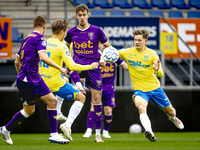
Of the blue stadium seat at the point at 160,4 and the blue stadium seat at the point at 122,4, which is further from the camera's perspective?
the blue stadium seat at the point at 160,4

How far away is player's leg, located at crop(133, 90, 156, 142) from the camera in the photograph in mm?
6009

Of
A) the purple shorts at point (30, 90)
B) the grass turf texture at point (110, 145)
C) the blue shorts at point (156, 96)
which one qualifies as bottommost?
the grass turf texture at point (110, 145)

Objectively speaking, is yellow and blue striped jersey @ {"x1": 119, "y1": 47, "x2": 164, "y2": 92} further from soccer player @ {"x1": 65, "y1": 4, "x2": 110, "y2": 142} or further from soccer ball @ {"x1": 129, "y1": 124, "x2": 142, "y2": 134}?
soccer ball @ {"x1": 129, "y1": 124, "x2": 142, "y2": 134}

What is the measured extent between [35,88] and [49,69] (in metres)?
0.99

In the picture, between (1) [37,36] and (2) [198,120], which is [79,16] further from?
(2) [198,120]

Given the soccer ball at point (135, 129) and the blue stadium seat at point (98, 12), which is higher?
the blue stadium seat at point (98, 12)

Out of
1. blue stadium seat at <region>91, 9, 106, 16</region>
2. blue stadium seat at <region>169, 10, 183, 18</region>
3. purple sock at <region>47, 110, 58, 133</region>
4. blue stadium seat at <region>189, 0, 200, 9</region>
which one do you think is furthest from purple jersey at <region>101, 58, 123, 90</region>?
blue stadium seat at <region>189, 0, 200, 9</region>

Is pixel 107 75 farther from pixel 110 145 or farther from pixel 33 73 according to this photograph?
pixel 33 73

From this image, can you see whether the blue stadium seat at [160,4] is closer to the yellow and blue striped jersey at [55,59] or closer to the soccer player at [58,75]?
the soccer player at [58,75]

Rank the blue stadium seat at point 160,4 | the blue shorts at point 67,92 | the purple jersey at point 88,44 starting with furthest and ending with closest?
the blue stadium seat at point 160,4 < the purple jersey at point 88,44 < the blue shorts at point 67,92

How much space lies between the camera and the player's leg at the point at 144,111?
19.7 ft

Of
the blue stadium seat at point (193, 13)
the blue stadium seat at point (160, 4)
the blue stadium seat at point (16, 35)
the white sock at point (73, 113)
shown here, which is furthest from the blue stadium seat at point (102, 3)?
the white sock at point (73, 113)

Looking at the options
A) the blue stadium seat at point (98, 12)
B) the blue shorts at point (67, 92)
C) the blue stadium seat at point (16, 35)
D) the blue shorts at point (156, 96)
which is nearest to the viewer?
the blue shorts at point (67, 92)

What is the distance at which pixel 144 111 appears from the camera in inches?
249
